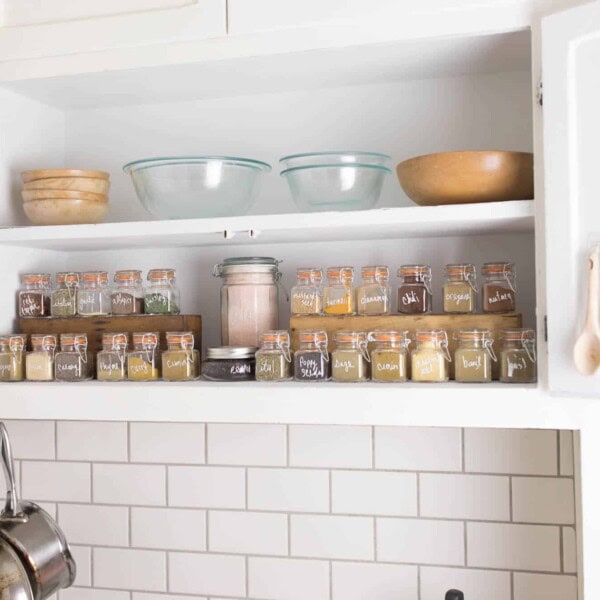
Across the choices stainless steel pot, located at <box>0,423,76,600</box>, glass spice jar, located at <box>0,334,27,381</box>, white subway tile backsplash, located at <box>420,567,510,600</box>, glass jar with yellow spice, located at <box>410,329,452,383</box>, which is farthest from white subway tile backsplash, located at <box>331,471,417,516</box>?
glass spice jar, located at <box>0,334,27,381</box>

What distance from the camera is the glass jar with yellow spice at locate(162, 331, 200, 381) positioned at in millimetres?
1575

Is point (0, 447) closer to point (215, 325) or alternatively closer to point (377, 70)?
point (215, 325)

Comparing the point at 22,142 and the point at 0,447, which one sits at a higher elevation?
the point at 22,142

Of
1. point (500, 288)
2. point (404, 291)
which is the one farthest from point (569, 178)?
point (404, 291)

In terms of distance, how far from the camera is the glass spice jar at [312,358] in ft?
4.98

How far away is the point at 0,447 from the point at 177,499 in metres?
0.44

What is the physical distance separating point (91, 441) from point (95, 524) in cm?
20

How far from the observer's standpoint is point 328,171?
5.02 feet

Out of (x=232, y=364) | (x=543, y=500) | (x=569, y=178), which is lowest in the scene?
(x=543, y=500)

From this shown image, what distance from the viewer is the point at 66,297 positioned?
1.69 meters

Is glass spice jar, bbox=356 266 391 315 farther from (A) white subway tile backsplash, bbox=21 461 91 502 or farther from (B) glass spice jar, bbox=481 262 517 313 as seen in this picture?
(A) white subway tile backsplash, bbox=21 461 91 502

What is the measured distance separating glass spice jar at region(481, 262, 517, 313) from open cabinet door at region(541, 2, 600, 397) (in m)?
0.18

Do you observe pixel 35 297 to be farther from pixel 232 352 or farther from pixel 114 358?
pixel 232 352

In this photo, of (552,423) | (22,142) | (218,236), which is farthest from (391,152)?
(22,142)
